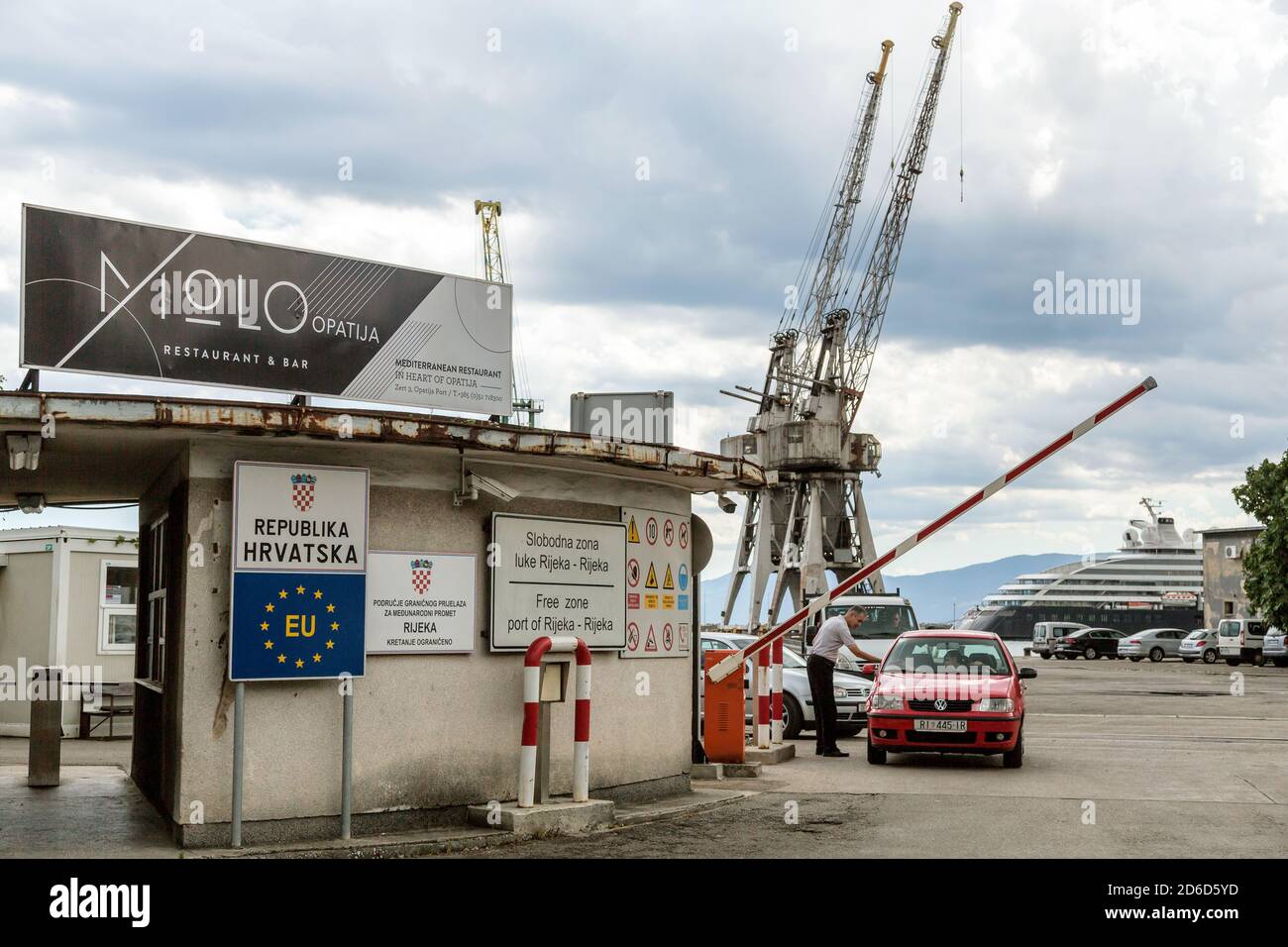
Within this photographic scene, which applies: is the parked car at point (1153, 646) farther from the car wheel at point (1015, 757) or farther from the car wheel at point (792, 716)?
the car wheel at point (1015, 757)

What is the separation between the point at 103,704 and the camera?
19672mm

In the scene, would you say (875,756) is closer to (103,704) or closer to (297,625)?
(297,625)

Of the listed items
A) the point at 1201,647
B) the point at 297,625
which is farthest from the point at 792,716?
the point at 1201,647

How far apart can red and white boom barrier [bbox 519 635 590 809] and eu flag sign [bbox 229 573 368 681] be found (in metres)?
1.29

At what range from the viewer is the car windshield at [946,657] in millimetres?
15531

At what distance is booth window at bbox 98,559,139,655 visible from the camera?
19516 mm

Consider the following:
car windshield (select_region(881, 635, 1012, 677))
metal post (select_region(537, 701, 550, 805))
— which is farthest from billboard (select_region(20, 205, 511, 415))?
car windshield (select_region(881, 635, 1012, 677))

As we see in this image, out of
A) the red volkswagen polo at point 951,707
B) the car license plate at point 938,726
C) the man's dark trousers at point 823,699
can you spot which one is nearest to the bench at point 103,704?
the man's dark trousers at point 823,699

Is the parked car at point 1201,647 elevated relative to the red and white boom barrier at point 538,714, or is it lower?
lower

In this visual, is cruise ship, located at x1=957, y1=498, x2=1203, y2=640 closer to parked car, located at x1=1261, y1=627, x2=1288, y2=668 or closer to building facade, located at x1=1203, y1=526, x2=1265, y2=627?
building facade, located at x1=1203, y1=526, x2=1265, y2=627

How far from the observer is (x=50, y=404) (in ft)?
28.4

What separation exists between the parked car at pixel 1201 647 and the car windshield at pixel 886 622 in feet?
106
